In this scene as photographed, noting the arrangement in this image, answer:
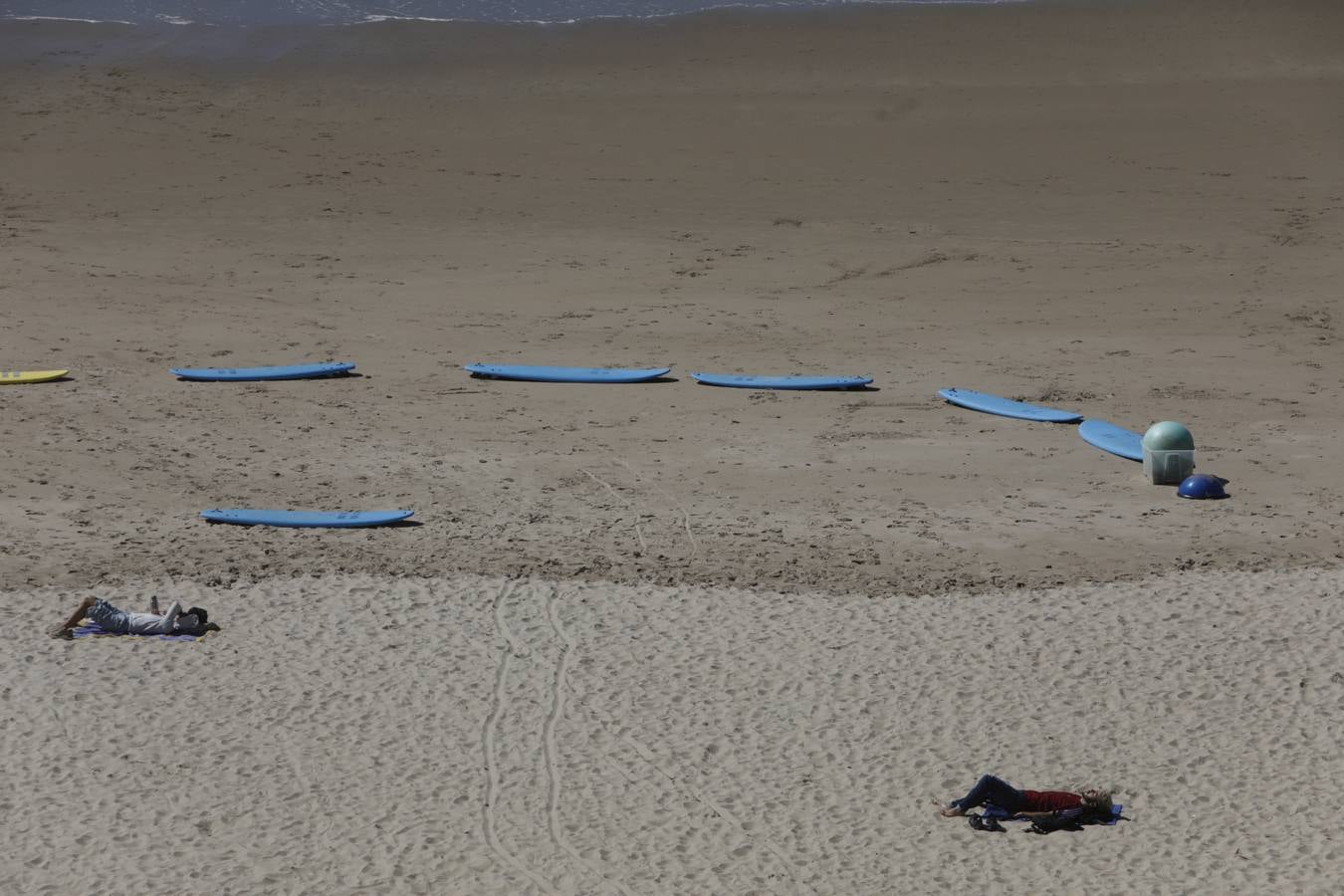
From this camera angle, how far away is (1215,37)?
60.1ft

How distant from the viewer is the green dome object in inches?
392

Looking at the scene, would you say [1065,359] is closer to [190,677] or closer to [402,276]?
[402,276]

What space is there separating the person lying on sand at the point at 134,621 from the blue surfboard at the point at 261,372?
4.08m

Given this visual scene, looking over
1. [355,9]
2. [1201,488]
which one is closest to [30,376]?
[1201,488]

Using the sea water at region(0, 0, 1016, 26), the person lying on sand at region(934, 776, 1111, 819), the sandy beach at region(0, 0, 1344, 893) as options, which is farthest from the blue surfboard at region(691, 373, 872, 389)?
the sea water at region(0, 0, 1016, 26)

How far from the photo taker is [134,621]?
7938mm

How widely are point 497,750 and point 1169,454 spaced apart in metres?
4.79

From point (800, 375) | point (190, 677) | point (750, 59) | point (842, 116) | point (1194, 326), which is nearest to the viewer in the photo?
point (190, 677)

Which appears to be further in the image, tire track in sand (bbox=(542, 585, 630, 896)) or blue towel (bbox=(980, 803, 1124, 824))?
Result: blue towel (bbox=(980, 803, 1124, 824))

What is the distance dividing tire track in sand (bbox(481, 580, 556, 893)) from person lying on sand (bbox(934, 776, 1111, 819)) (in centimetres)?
159

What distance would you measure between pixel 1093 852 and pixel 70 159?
12.5 meters

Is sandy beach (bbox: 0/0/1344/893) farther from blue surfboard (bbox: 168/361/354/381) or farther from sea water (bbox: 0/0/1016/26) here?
sea water (bbox: 0/0/1016/26)

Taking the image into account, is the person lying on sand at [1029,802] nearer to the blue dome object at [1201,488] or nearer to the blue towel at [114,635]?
the blue towel at [114,635]

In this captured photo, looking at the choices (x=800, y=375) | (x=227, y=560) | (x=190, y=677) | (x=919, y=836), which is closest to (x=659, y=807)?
(x=919, y=836)
